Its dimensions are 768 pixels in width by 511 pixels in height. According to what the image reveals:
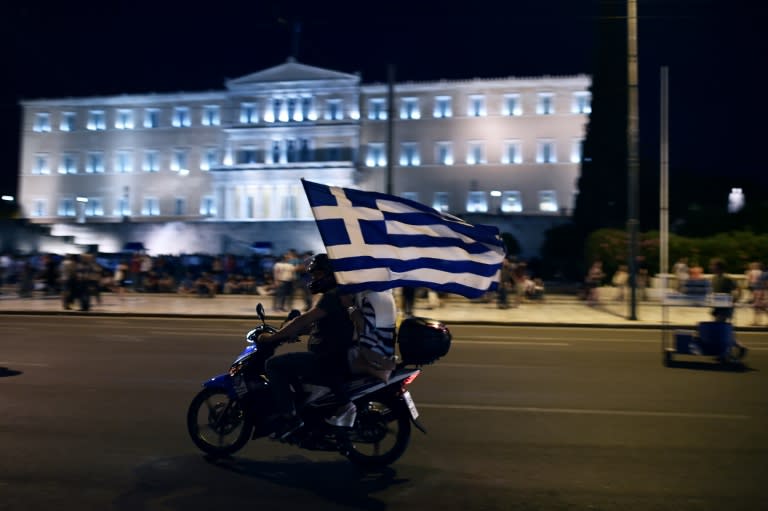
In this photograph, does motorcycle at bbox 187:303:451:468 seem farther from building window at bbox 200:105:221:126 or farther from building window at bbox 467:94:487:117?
building window at bbox 200:105:221:126

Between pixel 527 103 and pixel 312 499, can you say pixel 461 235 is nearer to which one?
pixel 312 499

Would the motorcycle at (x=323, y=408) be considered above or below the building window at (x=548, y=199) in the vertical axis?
below

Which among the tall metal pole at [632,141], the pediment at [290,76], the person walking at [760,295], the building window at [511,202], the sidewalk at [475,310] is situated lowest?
the sidewalk at [475,310]

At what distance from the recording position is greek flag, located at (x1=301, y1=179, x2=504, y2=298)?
4.96 m

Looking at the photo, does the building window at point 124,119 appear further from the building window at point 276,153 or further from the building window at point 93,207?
the building window at point 276,153

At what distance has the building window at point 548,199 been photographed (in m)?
62.7

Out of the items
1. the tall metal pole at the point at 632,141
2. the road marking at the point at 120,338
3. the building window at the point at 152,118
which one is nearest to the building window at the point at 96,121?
the building window at the point at 152,118

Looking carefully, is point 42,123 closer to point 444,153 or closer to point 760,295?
point 444,153

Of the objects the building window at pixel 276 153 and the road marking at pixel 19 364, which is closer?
the road marking at pixel 19 364

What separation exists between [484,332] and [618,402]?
7.68 meters

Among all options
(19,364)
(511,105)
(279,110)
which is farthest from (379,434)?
(279,110)

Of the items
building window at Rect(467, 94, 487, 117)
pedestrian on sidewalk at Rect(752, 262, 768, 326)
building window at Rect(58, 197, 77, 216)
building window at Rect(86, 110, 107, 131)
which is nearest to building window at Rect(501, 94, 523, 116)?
building window at Rect(467, 94, 487, 117)

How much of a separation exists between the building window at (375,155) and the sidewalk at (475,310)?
40.9 metres

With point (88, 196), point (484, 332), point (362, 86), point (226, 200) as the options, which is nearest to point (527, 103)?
point (362, 86)
